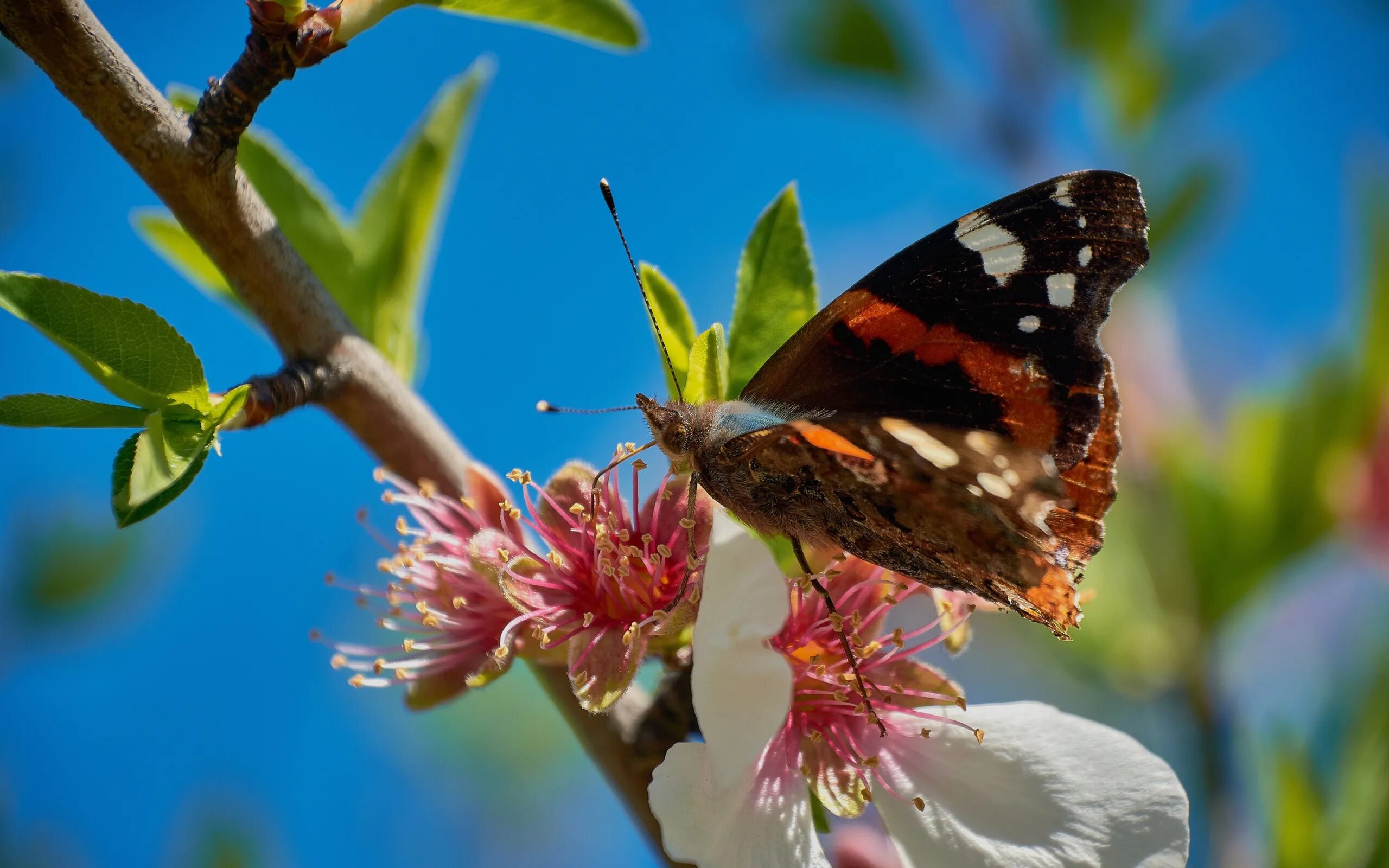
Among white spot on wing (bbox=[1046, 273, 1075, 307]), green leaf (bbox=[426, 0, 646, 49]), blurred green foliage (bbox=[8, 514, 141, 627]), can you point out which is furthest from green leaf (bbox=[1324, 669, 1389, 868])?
blurred green foliage (bbox=[8, 514, 141, 627])

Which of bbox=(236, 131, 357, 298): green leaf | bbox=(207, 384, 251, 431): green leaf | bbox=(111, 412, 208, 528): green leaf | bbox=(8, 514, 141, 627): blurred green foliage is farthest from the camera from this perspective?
bbox=(8, 514, 141, 627): blurred green foliage

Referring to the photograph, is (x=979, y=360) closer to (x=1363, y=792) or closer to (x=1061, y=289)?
(x=1061, y=289)

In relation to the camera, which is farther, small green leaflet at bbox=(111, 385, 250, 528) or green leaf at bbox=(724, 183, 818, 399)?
green leaf at bbox=(724, 183, 818, 399)

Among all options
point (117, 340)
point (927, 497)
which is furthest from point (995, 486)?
point (117, 340)

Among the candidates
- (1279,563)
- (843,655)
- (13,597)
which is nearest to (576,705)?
(843,655)

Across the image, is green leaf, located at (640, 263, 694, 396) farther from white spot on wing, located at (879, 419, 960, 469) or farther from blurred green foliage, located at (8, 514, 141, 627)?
blurred green foliage, located at (8, 514, 141, 627)

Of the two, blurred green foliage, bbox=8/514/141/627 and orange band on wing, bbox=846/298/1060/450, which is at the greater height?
blurred green foliage, bbox=8/514/141/627
